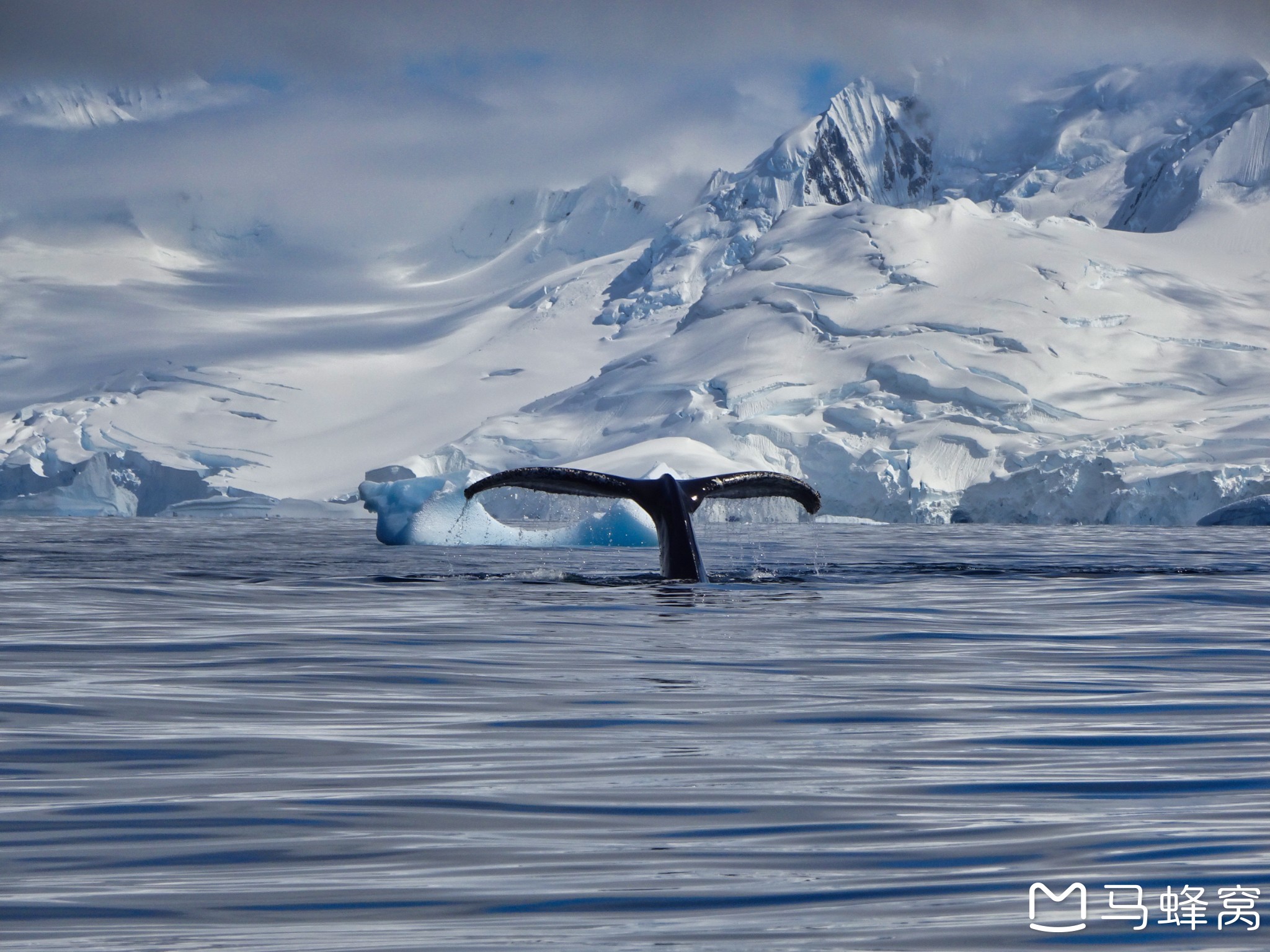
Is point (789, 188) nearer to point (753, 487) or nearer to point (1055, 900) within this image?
point (753, 487)

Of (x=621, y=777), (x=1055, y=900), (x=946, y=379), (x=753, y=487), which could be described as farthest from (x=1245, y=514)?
(x=1055, y=900)

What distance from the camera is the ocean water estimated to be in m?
2.88

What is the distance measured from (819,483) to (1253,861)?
4923 cm

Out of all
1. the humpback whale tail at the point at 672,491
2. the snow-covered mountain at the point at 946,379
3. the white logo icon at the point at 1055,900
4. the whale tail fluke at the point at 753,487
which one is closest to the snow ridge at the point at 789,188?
the snow-covered mountain at the point at 946,379

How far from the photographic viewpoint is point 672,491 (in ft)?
42.2

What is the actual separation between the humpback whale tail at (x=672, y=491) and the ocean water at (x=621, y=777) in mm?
1425

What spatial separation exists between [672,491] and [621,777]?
855cm

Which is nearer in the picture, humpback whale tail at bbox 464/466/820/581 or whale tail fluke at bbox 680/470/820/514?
humpback whale tail at bbox 464/466/820/581

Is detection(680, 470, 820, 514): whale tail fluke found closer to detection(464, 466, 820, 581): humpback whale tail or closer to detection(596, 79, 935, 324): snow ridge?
detection(464, 466, 820, 581): humpback whale tail

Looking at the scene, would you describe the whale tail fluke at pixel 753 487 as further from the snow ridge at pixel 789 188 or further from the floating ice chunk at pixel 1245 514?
the snow ridge at pixel 789 188

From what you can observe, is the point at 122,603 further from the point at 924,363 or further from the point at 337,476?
the point at 337,476

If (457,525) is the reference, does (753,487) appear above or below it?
below

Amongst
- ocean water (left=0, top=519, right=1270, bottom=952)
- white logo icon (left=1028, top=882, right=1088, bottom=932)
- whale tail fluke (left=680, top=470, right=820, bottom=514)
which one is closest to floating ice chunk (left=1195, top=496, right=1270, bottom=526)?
whale tail fluke (left=680, top=470, right=820, bottom=514)

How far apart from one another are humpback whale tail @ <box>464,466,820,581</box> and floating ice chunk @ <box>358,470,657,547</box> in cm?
1265
